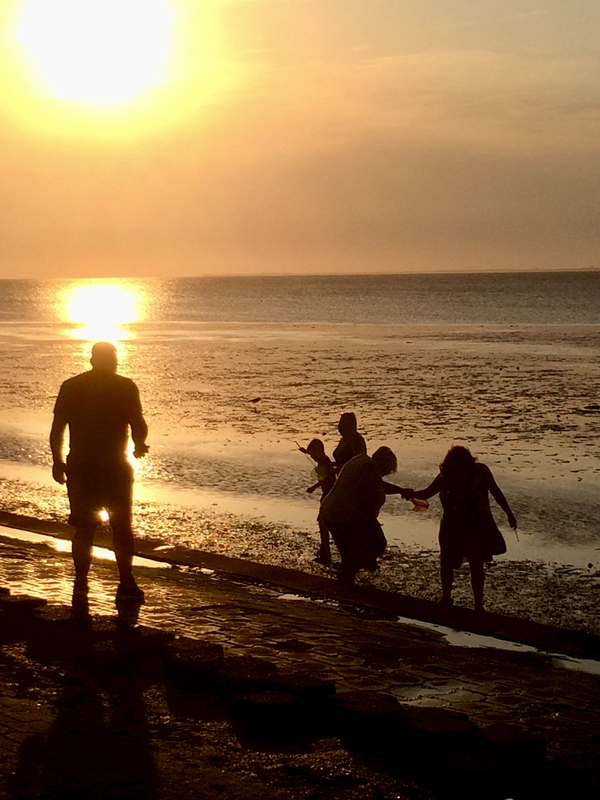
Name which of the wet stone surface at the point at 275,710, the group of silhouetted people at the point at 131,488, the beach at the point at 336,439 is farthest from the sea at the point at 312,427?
the wet stone surface at the point at 275,710

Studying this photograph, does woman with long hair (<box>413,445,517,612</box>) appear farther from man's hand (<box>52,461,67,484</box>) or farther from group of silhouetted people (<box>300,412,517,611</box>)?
man's hand (<box>52,461,67,484</box>)

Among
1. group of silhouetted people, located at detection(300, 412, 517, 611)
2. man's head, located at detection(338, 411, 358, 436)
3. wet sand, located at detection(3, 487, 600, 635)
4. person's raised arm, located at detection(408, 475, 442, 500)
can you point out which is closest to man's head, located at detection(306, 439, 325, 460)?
group of silhouetted people, located at detection(300, 412, 517, 611)

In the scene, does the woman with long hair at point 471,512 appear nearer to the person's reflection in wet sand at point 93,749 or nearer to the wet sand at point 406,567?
the wet sand at point 406,567

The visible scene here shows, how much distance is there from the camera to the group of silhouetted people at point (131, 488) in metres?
8.11

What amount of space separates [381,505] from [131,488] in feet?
7.76

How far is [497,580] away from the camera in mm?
10375

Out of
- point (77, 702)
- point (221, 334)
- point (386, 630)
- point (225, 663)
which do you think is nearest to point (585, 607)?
point (386, 630)

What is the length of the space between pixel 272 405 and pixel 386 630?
1824cm

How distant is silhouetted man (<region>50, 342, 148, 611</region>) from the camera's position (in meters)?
8.09

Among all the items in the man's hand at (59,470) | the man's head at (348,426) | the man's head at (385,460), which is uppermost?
the man's head at (348,426)

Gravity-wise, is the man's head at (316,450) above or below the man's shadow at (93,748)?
above

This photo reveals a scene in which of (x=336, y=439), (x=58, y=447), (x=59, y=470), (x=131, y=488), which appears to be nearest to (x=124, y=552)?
(x=131, y=488)

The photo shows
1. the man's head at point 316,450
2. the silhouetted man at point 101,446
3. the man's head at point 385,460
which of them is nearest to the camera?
the silhouetted man at point 101,446

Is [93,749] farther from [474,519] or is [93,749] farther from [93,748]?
[474,519]
